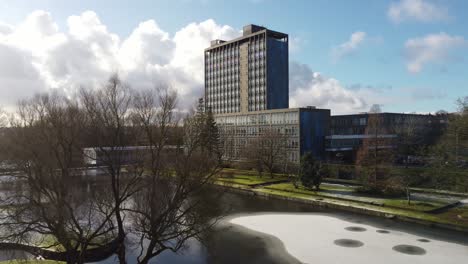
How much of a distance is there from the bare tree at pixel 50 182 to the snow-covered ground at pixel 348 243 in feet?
41.4

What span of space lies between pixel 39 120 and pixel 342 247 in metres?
22.0

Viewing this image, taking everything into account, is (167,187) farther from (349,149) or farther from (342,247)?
(349,149)

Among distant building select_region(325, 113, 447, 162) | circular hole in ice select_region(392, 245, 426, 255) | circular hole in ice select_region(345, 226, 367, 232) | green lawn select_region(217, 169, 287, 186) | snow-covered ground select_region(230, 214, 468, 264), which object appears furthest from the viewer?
distant building select_region(325, 113, 447, 162)

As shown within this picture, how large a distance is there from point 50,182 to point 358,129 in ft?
226

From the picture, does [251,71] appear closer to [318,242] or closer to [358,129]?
[358,129]

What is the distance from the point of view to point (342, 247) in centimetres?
2405

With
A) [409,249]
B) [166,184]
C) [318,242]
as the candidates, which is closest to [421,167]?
[409,249]

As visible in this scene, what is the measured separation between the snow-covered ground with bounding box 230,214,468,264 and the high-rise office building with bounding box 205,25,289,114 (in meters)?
76.3

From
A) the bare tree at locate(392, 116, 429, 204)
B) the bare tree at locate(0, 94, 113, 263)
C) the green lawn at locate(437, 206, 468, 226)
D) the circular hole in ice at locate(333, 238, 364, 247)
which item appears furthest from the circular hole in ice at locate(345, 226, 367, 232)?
the bare tree at locate(392, 116, 429, 204)

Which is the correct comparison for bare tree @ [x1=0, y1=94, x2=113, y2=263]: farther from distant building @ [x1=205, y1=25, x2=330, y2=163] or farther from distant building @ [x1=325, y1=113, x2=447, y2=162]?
distant building @ [x1=325, y1=113, x2=447, y2=162]

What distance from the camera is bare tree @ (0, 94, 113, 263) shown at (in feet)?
58.1

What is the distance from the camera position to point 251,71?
369ft

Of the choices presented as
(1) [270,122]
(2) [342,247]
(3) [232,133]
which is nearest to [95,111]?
(2) [342,247]

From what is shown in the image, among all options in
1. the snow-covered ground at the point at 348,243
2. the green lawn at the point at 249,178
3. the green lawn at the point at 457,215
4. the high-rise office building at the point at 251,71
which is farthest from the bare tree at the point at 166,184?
the high-rise office building at the point at 251,71
